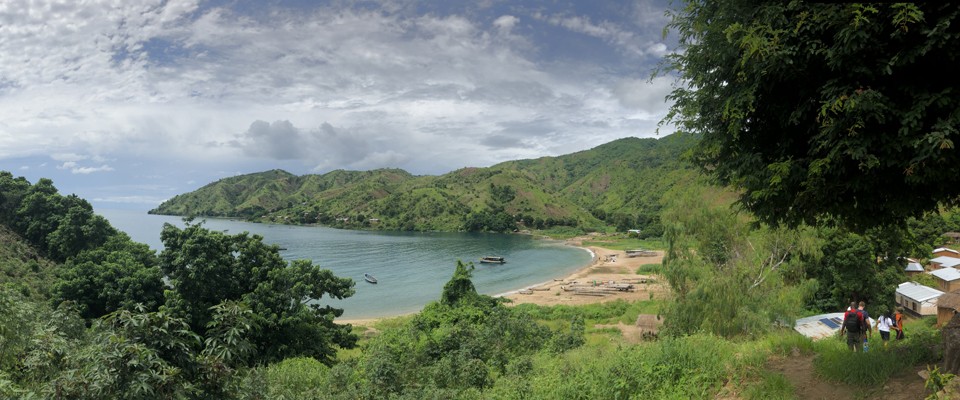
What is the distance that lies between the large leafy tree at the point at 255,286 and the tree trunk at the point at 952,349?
2403 cm

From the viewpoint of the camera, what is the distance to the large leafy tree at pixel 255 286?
79.5ft

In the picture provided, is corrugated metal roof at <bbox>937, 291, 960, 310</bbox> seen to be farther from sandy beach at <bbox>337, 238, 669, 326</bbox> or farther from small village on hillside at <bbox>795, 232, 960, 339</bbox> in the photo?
sandy beach at <bbox>337, 238, 669, 326</bbox>

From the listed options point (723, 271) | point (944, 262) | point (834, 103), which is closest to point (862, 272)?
point (723, 271)

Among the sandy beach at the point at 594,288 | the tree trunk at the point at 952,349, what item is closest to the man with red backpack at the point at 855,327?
the tree trunk at the point at 952,349

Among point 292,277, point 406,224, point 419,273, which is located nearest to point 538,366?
point 292,277

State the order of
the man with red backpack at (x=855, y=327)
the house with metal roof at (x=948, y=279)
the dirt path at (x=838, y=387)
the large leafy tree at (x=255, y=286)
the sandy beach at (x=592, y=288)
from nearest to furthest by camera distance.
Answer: the dirt path at (x=838, y=387)
the man with red backpack at (x=855, y=327)
the large leafy tree at (x=255, y=286)
the house with metal roof at (x=948, y=279)
the sandy beach at (x=592, y=288)

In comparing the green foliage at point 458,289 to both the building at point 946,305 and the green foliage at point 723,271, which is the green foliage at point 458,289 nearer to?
the green foliage at point 723,271

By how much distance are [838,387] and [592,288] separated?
176 ft

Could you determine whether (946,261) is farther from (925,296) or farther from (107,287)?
(107,287)

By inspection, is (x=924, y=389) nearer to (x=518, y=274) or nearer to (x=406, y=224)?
(x=518, y=274)

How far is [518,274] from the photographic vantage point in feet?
250

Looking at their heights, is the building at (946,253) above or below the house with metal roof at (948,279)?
above

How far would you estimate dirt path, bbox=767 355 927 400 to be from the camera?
706cm

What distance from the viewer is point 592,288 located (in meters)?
60.1
